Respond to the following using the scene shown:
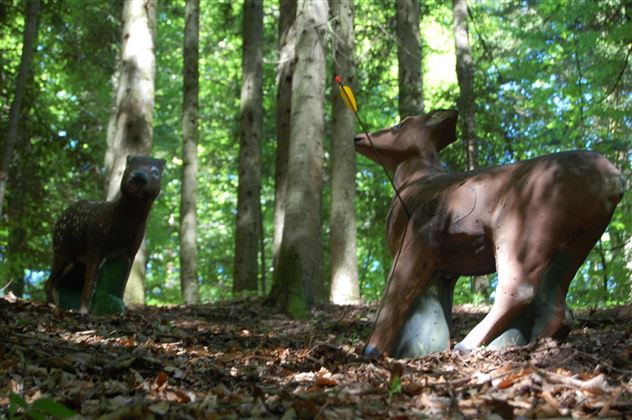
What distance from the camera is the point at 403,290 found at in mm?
5348

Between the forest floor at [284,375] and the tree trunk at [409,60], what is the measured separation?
6847mm

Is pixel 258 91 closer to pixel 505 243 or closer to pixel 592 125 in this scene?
pixel 592 125

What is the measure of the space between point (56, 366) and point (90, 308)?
359 centimetres

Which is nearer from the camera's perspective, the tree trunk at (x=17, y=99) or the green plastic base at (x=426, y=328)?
the green plastic base at (x=426, y=328)

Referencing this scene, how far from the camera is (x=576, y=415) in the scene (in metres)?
3.18

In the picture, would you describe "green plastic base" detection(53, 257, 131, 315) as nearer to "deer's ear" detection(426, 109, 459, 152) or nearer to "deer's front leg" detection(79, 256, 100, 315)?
"deer's front leg" detection(79, 256, 100, 315)

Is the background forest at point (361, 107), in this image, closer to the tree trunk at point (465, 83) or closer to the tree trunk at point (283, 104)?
the tree trunk at point (465, 83)

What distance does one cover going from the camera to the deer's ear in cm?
617

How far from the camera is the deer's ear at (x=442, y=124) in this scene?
6.17 metres

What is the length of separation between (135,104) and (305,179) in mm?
2892

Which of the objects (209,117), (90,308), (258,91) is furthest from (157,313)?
(209,117)

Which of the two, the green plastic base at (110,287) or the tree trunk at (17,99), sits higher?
the tree trunk at (17,99)

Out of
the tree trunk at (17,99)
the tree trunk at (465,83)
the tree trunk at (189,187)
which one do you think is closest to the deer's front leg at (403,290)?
the tree trunk at (17,99)

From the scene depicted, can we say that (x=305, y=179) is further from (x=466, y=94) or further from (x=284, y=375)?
(x=466, y=94)
